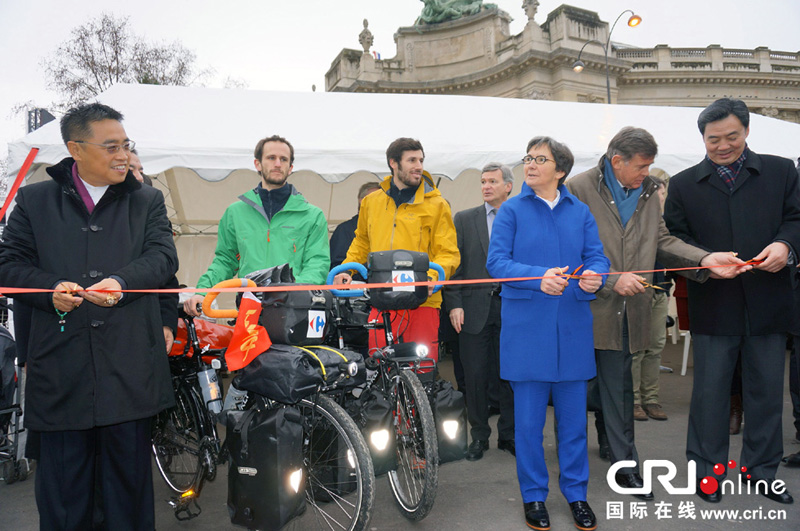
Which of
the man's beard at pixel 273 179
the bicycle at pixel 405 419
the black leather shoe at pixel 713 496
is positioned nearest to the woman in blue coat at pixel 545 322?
the bicycle at pixel 405 419

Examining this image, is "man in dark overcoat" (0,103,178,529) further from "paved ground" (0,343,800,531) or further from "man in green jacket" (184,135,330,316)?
"man in green jacket" (184,135,330,316)

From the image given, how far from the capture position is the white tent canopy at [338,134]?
5703 millimetres

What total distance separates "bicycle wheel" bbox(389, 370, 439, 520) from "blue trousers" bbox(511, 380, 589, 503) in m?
0.50

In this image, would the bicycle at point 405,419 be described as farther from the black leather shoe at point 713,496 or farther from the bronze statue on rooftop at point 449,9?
the bronze statue on rooftop at point 449,9

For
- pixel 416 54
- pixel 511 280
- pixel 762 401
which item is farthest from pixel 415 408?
pixel 416 54

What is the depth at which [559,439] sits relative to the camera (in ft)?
9.61

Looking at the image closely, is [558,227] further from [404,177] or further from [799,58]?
[799,58]

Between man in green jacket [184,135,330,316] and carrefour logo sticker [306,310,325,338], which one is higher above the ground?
man in green jacket [184,135,330,316]

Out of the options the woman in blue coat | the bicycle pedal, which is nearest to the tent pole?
the bicycle pedal

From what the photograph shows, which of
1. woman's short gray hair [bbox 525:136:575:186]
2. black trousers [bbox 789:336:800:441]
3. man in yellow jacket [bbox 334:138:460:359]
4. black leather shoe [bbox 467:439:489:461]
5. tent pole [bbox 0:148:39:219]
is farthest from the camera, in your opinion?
black trousers [bbox 789:336:800:441]

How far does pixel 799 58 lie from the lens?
38.5 metres

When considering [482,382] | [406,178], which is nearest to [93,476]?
[406,178]

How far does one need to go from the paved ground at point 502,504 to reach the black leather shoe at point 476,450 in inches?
2.1

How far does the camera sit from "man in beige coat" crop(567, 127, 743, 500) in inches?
128
